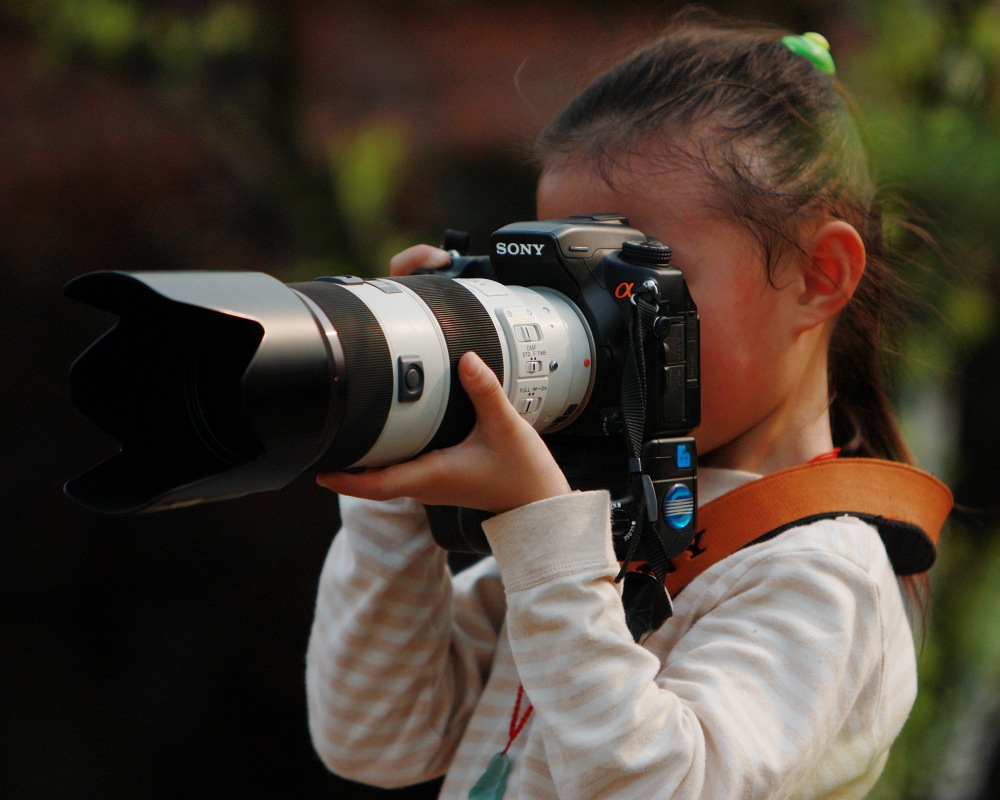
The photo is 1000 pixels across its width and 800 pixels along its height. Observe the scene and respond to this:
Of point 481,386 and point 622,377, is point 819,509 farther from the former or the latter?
point 481,386

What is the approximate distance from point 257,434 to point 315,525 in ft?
4.50

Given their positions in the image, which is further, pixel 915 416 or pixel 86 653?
pixel 86 653

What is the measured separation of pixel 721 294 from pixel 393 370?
0.31 meters

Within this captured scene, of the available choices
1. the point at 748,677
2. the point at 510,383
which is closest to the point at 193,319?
the point at 510,383

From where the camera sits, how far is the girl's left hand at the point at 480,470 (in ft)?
2.12

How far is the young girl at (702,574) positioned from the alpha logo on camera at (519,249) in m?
0.11

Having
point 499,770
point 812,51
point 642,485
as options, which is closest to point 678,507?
point 642,485

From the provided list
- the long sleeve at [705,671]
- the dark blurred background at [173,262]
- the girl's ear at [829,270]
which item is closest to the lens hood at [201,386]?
the long sleeve at [705,671]

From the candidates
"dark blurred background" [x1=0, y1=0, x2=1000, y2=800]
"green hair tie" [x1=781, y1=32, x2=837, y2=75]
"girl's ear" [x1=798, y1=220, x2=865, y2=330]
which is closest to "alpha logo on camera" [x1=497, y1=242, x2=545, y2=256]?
"girl's ear" [x1=798, y1=220, x2=865, y2=330]

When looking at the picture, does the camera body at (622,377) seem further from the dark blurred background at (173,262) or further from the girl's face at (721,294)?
the dark blurred background at (173,262)

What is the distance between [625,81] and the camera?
933mm

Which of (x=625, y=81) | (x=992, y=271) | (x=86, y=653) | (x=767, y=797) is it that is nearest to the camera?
(x=767, y=797)

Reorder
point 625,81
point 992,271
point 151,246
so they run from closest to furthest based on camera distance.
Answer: point 992,271, point 625,81, point 151,246

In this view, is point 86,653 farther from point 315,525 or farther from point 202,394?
point 202,394
